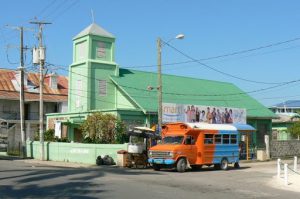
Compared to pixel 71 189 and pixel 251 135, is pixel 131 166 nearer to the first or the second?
pixel 71 189

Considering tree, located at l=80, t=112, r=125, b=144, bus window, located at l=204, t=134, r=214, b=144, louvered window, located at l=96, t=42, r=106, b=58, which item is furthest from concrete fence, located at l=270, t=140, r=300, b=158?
louvered window, located at l=96, t=42, r=106, b=58

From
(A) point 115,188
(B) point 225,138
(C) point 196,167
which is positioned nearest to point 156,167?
(C) point 196,167

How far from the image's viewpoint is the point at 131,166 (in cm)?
2947

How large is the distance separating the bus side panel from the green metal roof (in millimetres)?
9716

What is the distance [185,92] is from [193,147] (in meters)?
18.1

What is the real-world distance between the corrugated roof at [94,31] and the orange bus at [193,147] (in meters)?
16.0

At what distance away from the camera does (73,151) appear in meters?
34.9

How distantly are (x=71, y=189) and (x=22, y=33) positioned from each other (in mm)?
29441

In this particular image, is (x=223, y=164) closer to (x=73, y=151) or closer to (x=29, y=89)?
(x=73, y=151)

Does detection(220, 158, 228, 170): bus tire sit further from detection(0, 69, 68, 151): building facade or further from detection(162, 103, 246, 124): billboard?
detection(0, 69, 68, 151): building facade

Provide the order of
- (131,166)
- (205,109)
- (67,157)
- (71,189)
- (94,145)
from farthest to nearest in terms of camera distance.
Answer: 1. (205,109)
2. (67,157)
3. (94,145)
4. (131,166)
5. (71,189)

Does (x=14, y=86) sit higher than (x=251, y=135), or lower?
higher

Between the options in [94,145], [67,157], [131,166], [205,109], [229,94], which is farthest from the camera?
[229,94]

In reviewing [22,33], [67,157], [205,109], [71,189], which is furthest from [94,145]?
[71,189]
